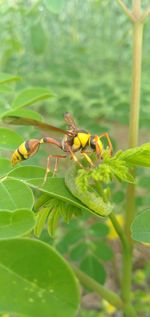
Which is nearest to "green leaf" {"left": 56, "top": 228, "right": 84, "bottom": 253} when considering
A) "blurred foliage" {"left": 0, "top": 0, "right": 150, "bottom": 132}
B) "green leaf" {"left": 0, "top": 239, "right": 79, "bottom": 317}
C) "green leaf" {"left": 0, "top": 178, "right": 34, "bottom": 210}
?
"blurred foliage" {"left": 0, "top": 0, "right": 150, "bottom": 132}

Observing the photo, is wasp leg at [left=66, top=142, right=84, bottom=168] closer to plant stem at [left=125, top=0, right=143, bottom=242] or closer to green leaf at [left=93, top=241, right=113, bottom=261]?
plant stem at [left=125, top=0, right=143, bottom=242]

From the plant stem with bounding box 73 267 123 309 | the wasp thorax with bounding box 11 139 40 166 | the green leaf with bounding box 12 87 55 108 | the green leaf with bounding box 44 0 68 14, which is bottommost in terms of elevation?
the plant stem with bounding box 73 267 123 309

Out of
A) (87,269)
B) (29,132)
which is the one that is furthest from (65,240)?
(29,132)

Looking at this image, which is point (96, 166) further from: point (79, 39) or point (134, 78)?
point (79, 39)

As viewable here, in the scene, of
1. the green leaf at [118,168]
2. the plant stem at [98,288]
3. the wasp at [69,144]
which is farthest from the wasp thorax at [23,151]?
the plant stem at [98,288]

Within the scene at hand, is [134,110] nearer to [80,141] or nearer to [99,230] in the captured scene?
[80,141]
